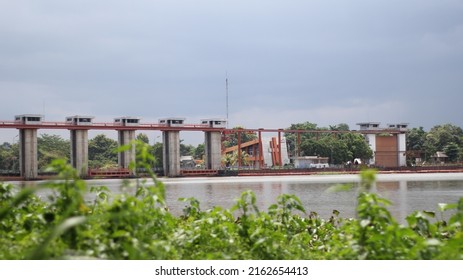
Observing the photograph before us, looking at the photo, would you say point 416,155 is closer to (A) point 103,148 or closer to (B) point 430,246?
(A) point 103,148

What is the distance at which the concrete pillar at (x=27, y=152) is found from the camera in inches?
1543

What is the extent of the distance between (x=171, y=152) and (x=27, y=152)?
1281 cm

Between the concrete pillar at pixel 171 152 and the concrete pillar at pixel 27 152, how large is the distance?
38.7ft

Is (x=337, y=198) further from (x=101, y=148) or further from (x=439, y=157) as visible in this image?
(x=439, y=157)

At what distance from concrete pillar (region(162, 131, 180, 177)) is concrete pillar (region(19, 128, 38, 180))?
11.8 metres

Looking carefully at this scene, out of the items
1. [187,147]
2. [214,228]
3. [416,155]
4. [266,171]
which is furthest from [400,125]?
[214,228]

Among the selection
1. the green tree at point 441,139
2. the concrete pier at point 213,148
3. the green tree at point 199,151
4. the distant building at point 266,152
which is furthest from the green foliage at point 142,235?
the green tree at point 199,151

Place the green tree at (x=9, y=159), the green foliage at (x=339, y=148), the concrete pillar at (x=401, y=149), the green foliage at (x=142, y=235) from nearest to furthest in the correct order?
the green foliage at (x=142, y=235) < the green tree at (x=9, y=159) < the green foliage at (x=339, y=148) < the concrete pillar at (x=401, y=149)

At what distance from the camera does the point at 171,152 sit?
49219 mm

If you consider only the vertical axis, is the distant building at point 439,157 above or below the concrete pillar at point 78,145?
below

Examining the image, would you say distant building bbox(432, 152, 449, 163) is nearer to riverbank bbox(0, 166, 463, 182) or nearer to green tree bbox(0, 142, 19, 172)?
riverbank bbox(0, 166, 463, 182)

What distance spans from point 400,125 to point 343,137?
7192 millimetres

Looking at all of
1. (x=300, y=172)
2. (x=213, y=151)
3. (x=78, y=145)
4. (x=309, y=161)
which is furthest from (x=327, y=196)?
(x=309, y=161)

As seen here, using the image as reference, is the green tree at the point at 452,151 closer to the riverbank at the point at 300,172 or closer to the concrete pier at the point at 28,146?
the riverbank at the point at 300,172
